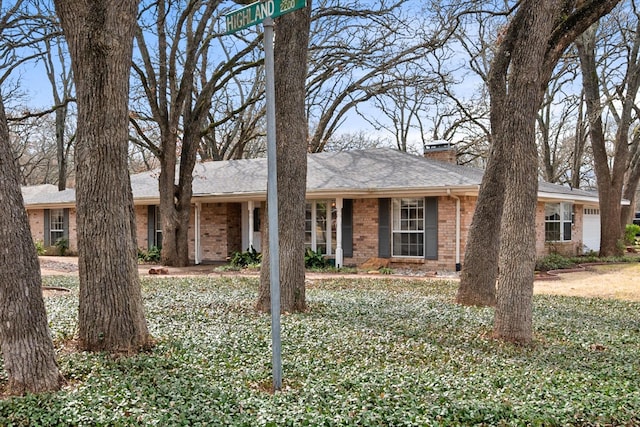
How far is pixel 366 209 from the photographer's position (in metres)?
15.4

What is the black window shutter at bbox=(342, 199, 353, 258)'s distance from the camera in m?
15.6

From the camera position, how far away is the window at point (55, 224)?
22172 mm

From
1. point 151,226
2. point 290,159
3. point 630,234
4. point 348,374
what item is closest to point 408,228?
point 290,159

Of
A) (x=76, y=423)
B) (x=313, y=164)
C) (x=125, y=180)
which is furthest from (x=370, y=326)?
(x=313, y=164)

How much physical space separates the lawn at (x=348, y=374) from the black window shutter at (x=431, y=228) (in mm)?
7205

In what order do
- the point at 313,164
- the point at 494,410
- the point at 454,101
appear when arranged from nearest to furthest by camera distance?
the point at 494,410, the point at 313,164, the point at 454,101

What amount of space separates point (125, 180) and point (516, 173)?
412cm

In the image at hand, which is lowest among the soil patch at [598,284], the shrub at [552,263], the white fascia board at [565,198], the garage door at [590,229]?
the soil patch at [598,284]

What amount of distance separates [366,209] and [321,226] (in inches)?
68.9

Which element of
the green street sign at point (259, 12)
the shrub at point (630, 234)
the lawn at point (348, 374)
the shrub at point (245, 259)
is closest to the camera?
the lawn at point (348, 374)

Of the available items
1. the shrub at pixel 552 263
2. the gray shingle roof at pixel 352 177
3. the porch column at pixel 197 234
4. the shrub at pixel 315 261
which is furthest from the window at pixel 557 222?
the porch column at pixel 197 234

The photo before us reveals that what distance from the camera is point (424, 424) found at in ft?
10.4

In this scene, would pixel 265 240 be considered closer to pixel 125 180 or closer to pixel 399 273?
pixel 125 180

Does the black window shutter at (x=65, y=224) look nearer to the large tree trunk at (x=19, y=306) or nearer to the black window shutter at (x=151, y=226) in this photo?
the black window shutter at (x=151, y=226)
